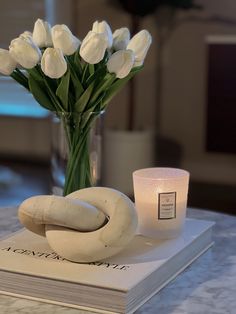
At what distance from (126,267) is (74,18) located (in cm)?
296

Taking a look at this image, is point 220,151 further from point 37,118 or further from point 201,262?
point 201,262

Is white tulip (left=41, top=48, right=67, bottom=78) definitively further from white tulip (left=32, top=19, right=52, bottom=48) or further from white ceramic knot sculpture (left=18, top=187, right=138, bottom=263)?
white ceramic knot sculpture (left=18, top=187, right=138, bottom=263)

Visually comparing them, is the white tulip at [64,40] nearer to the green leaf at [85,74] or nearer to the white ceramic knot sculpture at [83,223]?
the green leaf at [85,74]

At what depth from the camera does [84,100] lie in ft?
4.19

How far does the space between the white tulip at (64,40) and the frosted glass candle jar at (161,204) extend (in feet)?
0.88

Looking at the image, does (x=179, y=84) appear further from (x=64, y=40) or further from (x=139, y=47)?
(x=64, y=40)

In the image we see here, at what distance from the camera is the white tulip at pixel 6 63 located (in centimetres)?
126

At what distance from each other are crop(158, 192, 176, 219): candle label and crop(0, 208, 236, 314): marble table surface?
3.8 inches

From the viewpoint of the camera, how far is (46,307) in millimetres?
986

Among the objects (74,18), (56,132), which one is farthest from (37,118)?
(56,132)

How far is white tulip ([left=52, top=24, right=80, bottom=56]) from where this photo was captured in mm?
1223

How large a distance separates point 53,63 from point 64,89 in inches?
3.0

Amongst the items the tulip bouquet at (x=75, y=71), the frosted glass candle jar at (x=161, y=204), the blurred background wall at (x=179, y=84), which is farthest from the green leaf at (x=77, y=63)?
the blurred background wall at (x=179, y=84)

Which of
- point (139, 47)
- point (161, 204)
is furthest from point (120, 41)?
point (161, 204)
